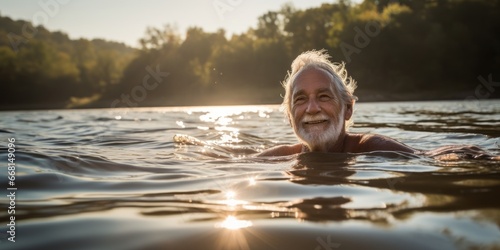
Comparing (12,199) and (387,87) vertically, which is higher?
(387,87)

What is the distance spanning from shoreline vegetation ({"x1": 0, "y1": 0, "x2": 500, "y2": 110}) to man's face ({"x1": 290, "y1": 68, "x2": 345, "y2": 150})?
Answer: 36.5 metres

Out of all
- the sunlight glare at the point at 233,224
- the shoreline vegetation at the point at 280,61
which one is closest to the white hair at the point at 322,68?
the sunlight glare at the point at 233,224

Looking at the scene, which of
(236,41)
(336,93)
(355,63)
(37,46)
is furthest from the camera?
(37,46)

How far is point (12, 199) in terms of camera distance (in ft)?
9.16

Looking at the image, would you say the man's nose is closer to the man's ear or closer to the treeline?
the man's ear

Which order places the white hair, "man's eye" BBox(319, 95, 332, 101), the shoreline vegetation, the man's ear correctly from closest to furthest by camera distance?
"man's eye" BBox(319, 95, 332, 101) < the white hair < the man's ear < the shoreline vegetation

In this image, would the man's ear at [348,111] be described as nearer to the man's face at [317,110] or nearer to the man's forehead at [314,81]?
the man's face at [317,110]

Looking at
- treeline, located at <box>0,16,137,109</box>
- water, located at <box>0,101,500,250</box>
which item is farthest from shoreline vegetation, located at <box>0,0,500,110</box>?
water, located at <box>0,101,500,250</box>

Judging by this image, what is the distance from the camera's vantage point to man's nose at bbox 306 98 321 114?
514 cm

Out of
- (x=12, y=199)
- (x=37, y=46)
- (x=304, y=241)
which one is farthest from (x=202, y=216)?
(x=37, y=46)

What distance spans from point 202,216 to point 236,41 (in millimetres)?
62232

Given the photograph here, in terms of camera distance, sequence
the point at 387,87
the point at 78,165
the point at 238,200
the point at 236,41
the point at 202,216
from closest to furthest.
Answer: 1. the point at 202,216
2. the point at 238,200
3. the point at 78,165
4. the point at 387,87
5. the point at 236,41

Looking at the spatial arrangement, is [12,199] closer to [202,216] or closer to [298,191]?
[202,216]

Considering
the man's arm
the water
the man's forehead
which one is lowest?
the water
